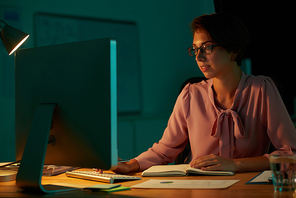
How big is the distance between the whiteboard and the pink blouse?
1.24 m

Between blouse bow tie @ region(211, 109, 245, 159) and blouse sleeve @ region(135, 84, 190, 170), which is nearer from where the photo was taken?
blouse bow tie @ region(211, 109, 245, 159)

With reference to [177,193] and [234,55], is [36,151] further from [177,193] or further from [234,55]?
[234,55]

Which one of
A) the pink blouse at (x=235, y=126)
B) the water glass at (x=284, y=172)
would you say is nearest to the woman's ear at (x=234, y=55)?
the pink blouse at (x=235, y=126)

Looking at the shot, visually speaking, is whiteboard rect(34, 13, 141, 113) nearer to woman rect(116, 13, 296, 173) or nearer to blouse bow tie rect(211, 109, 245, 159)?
woman rect(116, 13, 296, 173)

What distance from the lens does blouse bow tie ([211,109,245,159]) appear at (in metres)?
→ 1.64

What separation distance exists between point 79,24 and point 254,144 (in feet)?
6.25

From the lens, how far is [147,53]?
120 inches

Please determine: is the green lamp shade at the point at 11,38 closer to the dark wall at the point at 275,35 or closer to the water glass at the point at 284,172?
the water glass at the point at 284,172

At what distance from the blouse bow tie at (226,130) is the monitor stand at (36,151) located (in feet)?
2.68

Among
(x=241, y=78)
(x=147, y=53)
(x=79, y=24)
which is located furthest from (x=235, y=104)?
(x=79, y=24)

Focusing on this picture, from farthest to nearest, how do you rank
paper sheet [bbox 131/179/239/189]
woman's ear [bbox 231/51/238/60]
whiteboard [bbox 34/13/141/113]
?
whiteboard [bbox 34/13/141/113] → woman's ear [bbox 231/51/238/60] → paper sheet [bbox 131/179/239/189]

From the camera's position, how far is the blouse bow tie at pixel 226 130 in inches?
64.4

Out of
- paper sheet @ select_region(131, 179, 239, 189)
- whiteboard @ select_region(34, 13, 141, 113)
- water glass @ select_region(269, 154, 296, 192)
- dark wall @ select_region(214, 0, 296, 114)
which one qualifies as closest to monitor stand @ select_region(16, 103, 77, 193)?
paper sheet @ select_region(131, 179, 239, 189)

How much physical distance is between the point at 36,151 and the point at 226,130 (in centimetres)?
91
